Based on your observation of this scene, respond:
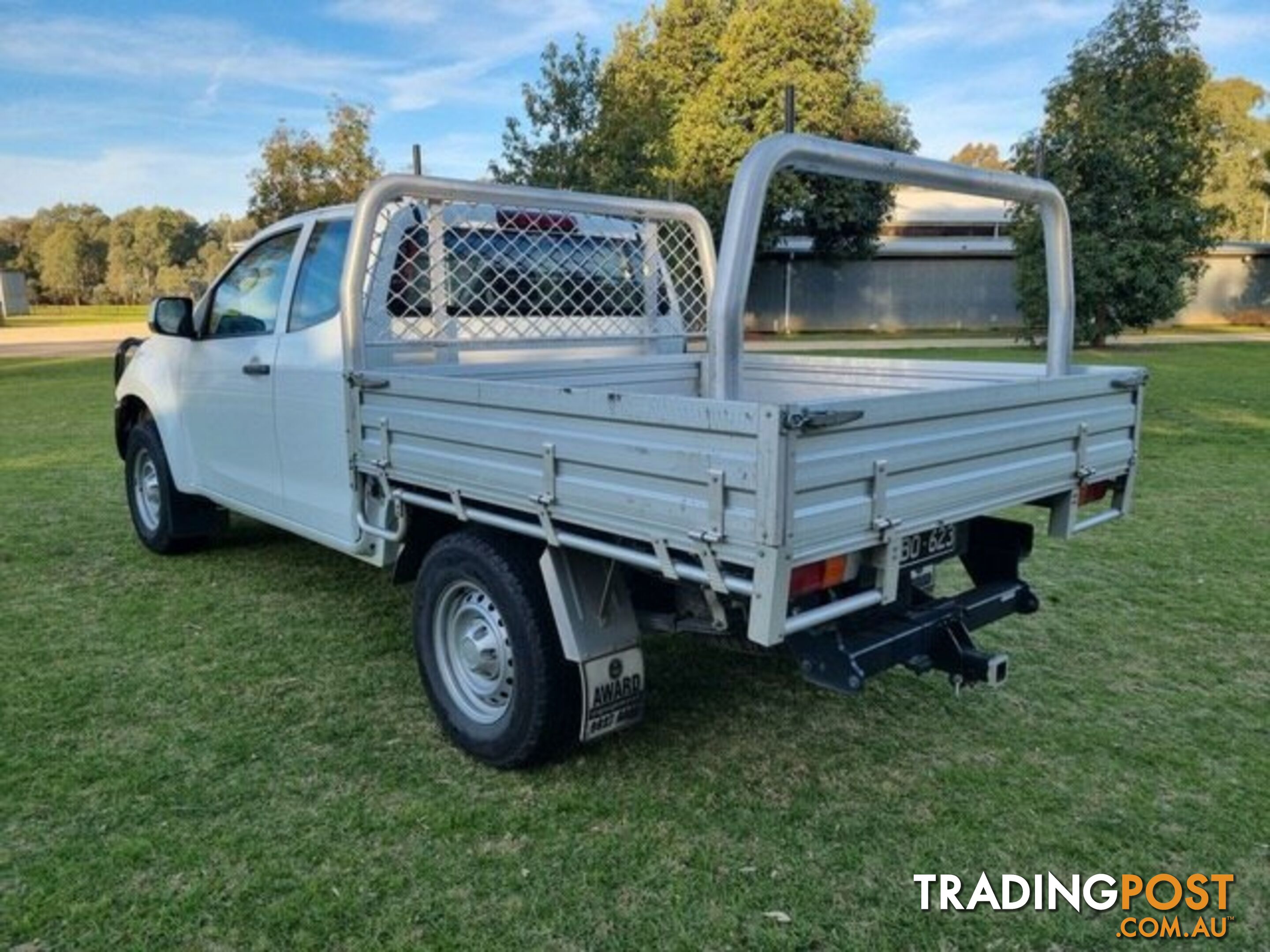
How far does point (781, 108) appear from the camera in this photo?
26938 mm

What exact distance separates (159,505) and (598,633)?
4010mm

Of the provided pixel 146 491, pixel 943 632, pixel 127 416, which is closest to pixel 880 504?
pixel 943 632

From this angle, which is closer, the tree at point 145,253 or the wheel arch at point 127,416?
the wheel arch at point 127,416

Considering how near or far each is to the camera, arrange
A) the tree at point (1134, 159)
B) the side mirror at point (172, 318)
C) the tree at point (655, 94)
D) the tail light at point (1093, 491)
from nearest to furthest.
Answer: the tail light at point (1093, 491), the side mirror at point (172, 318), the tree at point (655, 94), the tree at point (1134, 159)

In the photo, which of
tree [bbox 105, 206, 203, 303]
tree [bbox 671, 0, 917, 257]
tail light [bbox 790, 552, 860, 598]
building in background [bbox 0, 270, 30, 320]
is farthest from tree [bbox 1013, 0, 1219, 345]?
tree [bbox 105, 206, 203, 303]

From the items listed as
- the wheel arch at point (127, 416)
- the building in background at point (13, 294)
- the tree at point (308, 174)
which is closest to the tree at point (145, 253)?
the building in background at point (13, 294)

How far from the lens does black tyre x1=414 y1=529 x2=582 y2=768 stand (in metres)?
3.18

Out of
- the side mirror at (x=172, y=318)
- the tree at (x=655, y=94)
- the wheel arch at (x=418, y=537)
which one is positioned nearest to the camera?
the wheel arch at (x=418, y=537)

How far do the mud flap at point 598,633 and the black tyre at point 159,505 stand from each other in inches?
141

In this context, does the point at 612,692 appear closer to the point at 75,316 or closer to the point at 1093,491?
the point at 1093,491

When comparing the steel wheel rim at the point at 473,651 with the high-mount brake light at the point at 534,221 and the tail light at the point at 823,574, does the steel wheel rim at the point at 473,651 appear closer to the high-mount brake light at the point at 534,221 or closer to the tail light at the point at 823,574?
the tail light at the point at 823,574

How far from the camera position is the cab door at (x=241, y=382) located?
4.62 meters

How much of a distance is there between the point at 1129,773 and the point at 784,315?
29.5 metres

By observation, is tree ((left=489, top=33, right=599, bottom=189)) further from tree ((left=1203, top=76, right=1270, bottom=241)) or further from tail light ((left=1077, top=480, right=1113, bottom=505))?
tree ((left=1203, top=76, right=1270, bottom=241))
